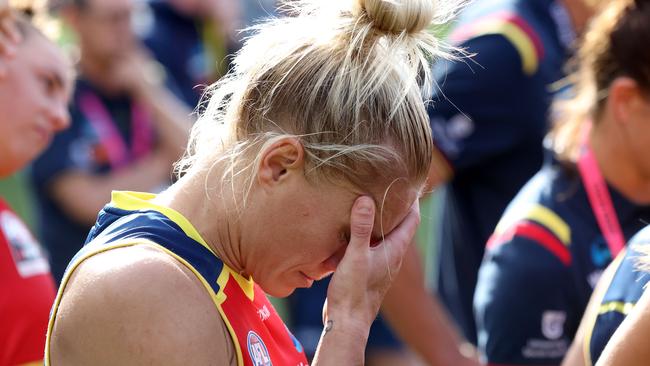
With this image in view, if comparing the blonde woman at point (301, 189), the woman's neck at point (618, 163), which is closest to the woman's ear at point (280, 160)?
the blonde woman at point (301, 189)

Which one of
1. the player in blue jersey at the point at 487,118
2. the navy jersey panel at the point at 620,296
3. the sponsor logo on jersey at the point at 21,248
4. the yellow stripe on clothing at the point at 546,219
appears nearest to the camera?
the navy jersey panel at the point at 620,296

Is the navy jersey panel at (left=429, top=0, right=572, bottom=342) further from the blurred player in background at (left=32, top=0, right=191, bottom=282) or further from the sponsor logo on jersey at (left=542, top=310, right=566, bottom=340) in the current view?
the blurred player in background at (left=32, top=0, right=191, bottom=282)

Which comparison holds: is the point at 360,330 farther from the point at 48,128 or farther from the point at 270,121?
the point at 48,128

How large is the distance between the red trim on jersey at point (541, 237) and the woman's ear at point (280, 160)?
112 cm

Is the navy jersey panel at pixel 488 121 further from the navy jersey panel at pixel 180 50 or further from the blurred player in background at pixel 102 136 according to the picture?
the navy jersey panel at pixel 180 50

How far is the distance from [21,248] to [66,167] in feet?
6.91

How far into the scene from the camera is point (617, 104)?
2982 millimetres

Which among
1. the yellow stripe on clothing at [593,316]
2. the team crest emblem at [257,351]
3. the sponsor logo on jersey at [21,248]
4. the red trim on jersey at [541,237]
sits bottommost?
the sponsor logo on jersey at [21,248]

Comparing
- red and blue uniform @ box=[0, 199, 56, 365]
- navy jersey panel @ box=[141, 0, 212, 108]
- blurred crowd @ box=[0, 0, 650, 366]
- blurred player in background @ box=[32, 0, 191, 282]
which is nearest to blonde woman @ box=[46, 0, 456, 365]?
blurred crowd @ box=[0, 0, 650, 366]

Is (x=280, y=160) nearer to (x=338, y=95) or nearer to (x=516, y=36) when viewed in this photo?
(x=338, y=95)

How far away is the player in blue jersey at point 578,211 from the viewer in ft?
9.35

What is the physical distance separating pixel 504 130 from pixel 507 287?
96cm

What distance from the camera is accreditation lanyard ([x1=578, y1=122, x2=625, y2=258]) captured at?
9.73 feet

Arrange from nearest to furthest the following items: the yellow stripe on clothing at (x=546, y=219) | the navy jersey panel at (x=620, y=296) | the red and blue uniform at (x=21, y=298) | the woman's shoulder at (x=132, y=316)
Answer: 1. the woman's shoulder at (x=132, y=316)
2. the navy jersey panel at (x=620, y=296)
3. the red and blue uniform at (x=21, y=298)
4. the yellow stripe on clothing at (x=546, y=219)
